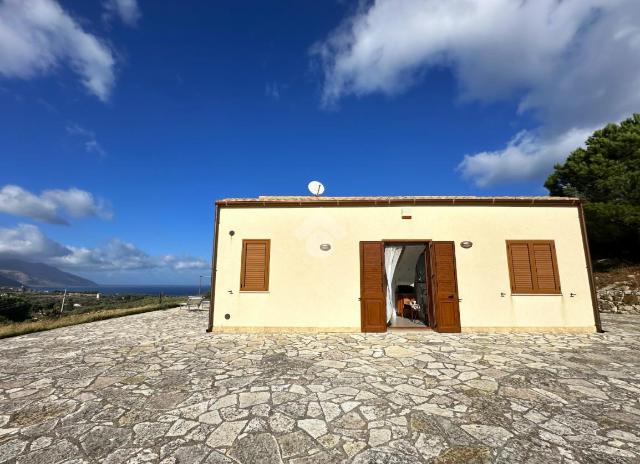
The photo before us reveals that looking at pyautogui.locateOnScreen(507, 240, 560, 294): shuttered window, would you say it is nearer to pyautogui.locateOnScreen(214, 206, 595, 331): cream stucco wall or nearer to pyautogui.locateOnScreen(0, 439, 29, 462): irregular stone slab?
pyautogui.locateOnScreen(214, 206, 595, 331): cream stucco wall

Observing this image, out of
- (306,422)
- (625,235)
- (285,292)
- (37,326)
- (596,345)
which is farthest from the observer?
(625,235)

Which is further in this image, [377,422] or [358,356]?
[358,356]

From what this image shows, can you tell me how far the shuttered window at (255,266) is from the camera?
8115 mm

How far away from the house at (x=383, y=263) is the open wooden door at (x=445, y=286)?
0.03 m

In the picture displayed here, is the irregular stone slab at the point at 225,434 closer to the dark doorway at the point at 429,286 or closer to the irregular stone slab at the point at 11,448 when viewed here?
the irregular stone slab at the point at 11,448

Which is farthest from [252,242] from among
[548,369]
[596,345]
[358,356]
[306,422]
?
[596,345]

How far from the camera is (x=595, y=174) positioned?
48.4 ft

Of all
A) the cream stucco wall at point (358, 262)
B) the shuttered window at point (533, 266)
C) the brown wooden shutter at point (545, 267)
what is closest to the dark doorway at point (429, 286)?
the cream stucco wall at point (358, 262)

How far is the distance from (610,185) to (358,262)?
45.0 feet

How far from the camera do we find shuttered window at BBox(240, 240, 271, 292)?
8115mm

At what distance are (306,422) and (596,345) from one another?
6945 mm

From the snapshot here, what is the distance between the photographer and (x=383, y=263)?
26.5 ft

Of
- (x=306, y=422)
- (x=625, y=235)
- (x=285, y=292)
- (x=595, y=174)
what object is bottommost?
(x=306, y=422)

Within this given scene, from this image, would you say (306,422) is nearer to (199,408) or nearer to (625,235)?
Answer: (199,408)
